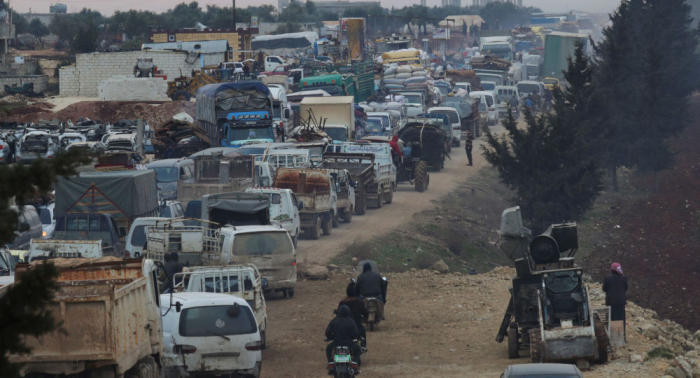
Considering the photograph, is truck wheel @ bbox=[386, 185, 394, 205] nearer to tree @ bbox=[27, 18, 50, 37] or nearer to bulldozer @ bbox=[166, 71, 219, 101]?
bulldozer @ bbox=[166, 71, 219, 101]

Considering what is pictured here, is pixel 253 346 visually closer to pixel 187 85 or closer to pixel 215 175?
pixel 215 175

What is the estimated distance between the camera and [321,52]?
96.5 m

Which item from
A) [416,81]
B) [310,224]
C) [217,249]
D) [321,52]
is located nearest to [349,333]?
[217,249]

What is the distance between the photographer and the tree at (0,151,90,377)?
6.19 meters

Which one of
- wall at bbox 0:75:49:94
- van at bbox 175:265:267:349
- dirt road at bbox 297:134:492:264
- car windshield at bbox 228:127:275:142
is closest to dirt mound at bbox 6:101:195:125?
wall at bbox 0:75:49:94

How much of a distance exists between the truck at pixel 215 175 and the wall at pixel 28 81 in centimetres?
4553

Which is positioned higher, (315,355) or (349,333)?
(349,333)

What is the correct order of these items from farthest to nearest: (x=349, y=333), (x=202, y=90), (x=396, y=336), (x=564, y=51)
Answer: (x=564, y=51), (x=202, y=90), (x=396, y=336), (x=349, y=333)

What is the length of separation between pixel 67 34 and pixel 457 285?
4109 inches

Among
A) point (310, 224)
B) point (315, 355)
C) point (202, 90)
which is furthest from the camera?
point (202, 90)

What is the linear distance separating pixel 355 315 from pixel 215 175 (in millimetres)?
12620

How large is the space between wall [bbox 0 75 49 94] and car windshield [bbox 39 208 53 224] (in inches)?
1797

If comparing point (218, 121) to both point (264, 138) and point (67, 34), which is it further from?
point (67, 34)

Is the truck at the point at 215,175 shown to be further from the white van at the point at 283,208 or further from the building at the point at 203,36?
the building at the point at 203,36
